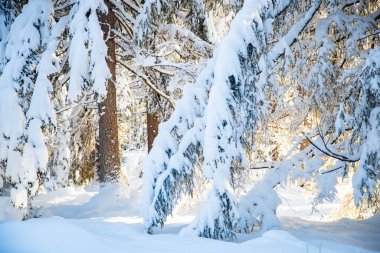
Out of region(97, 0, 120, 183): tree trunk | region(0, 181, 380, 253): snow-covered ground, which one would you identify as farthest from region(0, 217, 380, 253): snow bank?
region(97, 0, 120, 183): tree trunk

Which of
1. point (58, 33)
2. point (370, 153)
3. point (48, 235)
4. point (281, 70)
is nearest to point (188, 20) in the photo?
point (58, 33)

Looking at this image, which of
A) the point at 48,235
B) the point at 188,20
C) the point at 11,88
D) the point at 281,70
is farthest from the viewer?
the point at 188,20

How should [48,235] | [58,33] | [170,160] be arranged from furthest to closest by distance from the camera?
[58,33], [170,160], [48,235]

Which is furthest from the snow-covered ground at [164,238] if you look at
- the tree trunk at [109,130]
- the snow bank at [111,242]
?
the tree trunk at [109,130]

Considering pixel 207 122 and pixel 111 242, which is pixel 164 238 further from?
pixel 207 122

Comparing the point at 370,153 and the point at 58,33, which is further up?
the point at 58,33

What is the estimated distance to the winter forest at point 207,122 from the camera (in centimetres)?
418

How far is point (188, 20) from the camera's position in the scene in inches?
322

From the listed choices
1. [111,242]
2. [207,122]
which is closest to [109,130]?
[207,122]

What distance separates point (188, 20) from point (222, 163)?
197 inches

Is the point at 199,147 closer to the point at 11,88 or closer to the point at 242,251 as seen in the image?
the point at 242,251

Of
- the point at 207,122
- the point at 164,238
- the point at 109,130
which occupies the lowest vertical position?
the point at 164,238

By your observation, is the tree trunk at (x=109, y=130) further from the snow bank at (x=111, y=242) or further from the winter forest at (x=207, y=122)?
the snow bank at (x=111, y=242)

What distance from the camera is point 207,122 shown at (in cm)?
428
